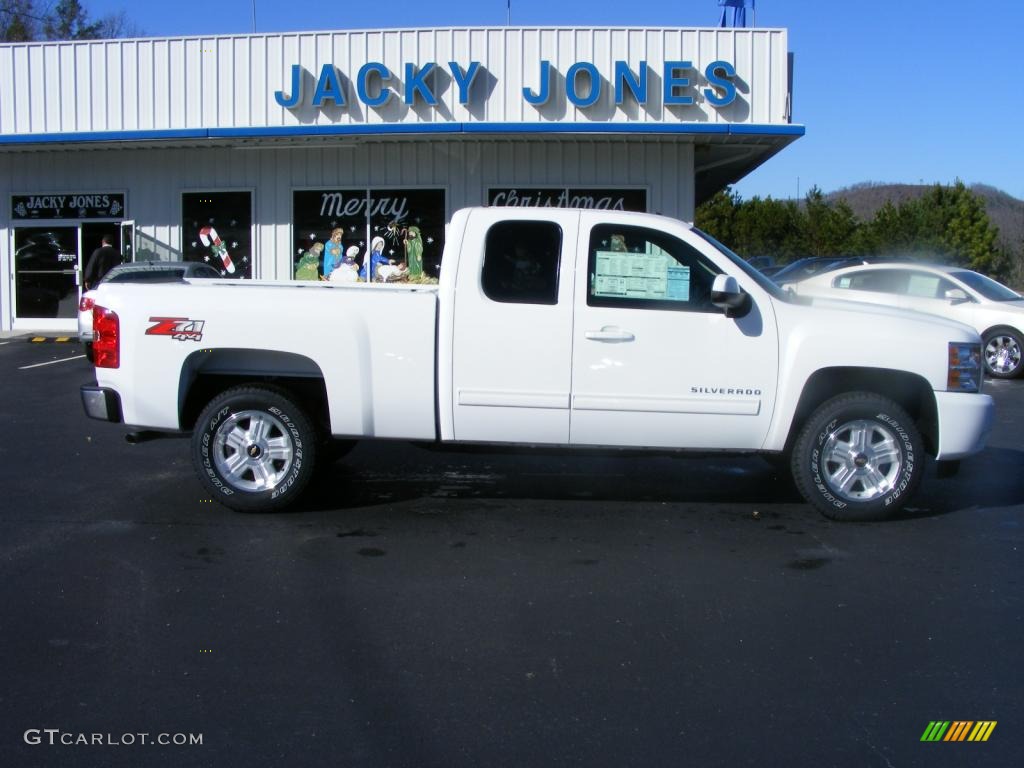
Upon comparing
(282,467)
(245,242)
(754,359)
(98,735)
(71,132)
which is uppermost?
(71,132)

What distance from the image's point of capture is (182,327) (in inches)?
261

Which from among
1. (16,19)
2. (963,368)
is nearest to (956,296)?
(963,368)

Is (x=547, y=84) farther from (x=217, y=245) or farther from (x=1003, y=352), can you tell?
(x=1003, y=352)

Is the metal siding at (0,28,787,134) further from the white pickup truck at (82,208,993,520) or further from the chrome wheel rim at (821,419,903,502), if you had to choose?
the chrome wheel rim at (821,419,903,502)

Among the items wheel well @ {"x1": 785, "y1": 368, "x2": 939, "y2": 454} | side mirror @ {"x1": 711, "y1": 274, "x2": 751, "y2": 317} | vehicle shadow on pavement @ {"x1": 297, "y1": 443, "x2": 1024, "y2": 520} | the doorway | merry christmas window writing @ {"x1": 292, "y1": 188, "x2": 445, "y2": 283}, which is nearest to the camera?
side mirror @ {"x1": 711, "y1": 274, "x2": 751, "y2": 317}

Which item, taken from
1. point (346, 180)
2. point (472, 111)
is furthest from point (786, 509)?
point (346, 180)

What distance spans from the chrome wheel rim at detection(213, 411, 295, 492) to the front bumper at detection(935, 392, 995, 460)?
13.6ft

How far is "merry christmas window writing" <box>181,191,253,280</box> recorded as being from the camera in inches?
780

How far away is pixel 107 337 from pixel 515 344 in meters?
2.65

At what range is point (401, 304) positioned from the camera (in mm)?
6500

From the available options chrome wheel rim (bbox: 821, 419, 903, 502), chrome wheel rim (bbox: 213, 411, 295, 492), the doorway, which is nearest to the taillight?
chrome wheel rim (bbox: 213, 411, 295, 492)

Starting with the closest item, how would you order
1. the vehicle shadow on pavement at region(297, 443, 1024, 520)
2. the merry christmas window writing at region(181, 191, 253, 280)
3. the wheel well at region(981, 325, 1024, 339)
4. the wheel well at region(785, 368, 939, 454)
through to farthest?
the wheel well at region(785, 368, 939, 454) < the vehicle shadow on pavement at region(297, 443, 1024, 520) < the wheel well at region(981, 325, 1024, 339) < the merry christmas window writing at region(181, 191, 253, 280)

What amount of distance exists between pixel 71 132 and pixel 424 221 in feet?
21.6

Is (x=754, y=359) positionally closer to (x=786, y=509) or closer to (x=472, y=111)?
(x=786, y=509)
